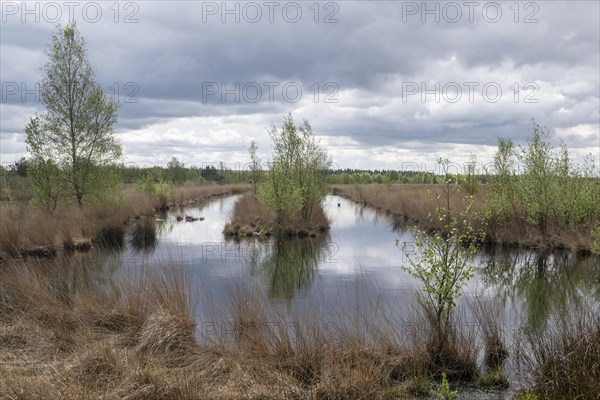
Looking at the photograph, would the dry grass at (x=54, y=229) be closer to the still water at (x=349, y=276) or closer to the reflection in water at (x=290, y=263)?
the still water at (x=349, y=276)

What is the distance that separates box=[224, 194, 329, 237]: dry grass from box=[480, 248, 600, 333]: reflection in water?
36.1 feet

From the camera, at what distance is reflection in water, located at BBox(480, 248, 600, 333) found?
1270 cm

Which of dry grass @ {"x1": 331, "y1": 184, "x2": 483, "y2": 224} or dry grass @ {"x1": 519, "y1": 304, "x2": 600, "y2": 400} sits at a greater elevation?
dry grass @ {"x1": 331, "y1": 184, "x2": 483, "y2": 224}

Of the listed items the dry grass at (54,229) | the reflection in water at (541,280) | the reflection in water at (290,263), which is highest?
the dry grass at (54,229)

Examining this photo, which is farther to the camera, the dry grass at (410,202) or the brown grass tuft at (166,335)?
the dry grass at (410,202)

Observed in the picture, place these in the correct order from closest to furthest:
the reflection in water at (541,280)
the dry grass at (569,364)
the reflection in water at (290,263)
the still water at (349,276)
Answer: the dry grass at (569,364) < the still water at (349,276) < the reflection in water at (541,280) < the reflection in water at (290,263)

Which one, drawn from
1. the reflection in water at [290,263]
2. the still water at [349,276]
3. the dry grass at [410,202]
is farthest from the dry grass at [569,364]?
the dry grass at [410,202]

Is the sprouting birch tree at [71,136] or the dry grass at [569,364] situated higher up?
the sprouting birch tree at [71,136]

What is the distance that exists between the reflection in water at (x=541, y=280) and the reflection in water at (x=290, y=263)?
6007 mm

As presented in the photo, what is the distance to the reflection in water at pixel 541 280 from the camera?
12703mm

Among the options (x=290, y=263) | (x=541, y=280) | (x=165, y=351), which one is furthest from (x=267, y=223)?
(x=165, y=351)

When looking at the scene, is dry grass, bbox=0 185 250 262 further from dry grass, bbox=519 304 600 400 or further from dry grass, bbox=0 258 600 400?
dry grass, bbox=519 304 600 400

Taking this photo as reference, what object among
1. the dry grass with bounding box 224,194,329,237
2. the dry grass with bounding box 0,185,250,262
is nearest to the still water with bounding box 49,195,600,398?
the dry grass with bounding box 224,194,329,237

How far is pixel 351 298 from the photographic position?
1195 cm
